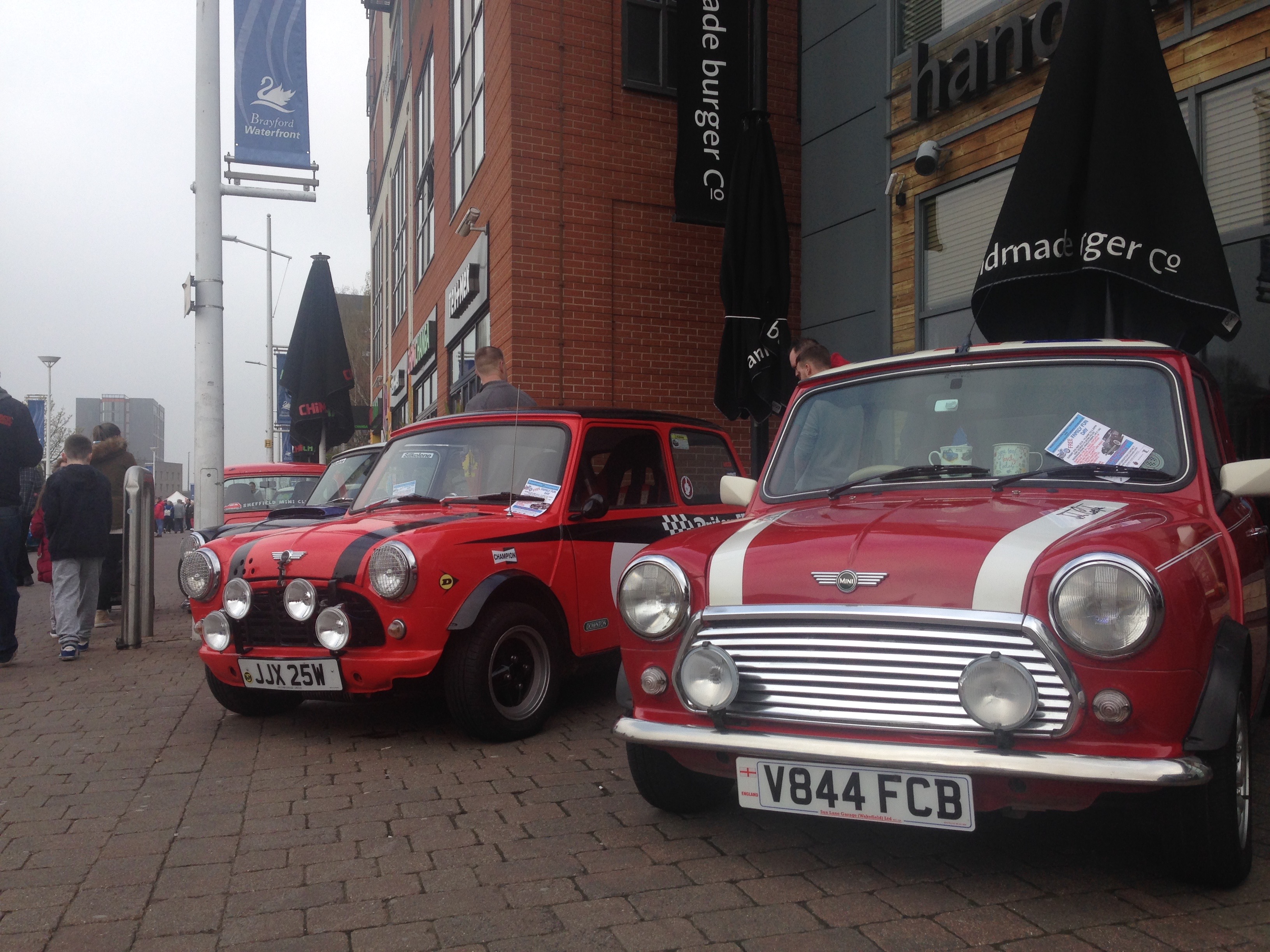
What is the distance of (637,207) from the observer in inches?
458

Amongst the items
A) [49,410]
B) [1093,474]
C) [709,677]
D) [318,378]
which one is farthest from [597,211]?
[49,410]

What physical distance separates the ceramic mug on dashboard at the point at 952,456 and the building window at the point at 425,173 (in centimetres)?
1531

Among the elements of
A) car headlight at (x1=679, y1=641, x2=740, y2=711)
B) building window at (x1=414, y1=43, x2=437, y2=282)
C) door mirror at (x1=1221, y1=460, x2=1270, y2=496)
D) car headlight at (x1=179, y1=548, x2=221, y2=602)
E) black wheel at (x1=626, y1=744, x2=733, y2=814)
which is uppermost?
building window at (x1=414, y1=43, x2=437, y2=282)

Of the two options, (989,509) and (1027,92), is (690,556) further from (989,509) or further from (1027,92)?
(1027,92)

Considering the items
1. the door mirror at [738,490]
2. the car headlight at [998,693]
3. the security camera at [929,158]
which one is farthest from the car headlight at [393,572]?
the security camera at [929,158]

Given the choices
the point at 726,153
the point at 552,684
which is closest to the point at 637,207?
the point at 726,153

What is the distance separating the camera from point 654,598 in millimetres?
3350

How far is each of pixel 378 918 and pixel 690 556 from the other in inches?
54.7

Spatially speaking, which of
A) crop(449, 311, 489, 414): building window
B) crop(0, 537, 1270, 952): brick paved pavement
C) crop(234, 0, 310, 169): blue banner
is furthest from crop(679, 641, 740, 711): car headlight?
crop(234, 0, 310, 169): blue banner

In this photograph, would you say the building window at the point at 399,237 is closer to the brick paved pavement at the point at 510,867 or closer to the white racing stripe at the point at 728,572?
the brick paved pavement at the point at 510,867

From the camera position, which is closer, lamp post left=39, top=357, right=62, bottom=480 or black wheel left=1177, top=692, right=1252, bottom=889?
black wheel left=1177, top=692, right=1252, bottom=889

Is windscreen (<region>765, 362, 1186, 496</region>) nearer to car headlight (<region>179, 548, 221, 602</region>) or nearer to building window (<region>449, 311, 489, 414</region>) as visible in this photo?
car headlight (<region>179, 548, 221, 602</region>)

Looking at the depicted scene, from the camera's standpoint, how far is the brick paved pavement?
2.83 metres

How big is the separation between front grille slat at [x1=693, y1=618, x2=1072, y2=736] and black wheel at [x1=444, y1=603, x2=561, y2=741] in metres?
1.90
